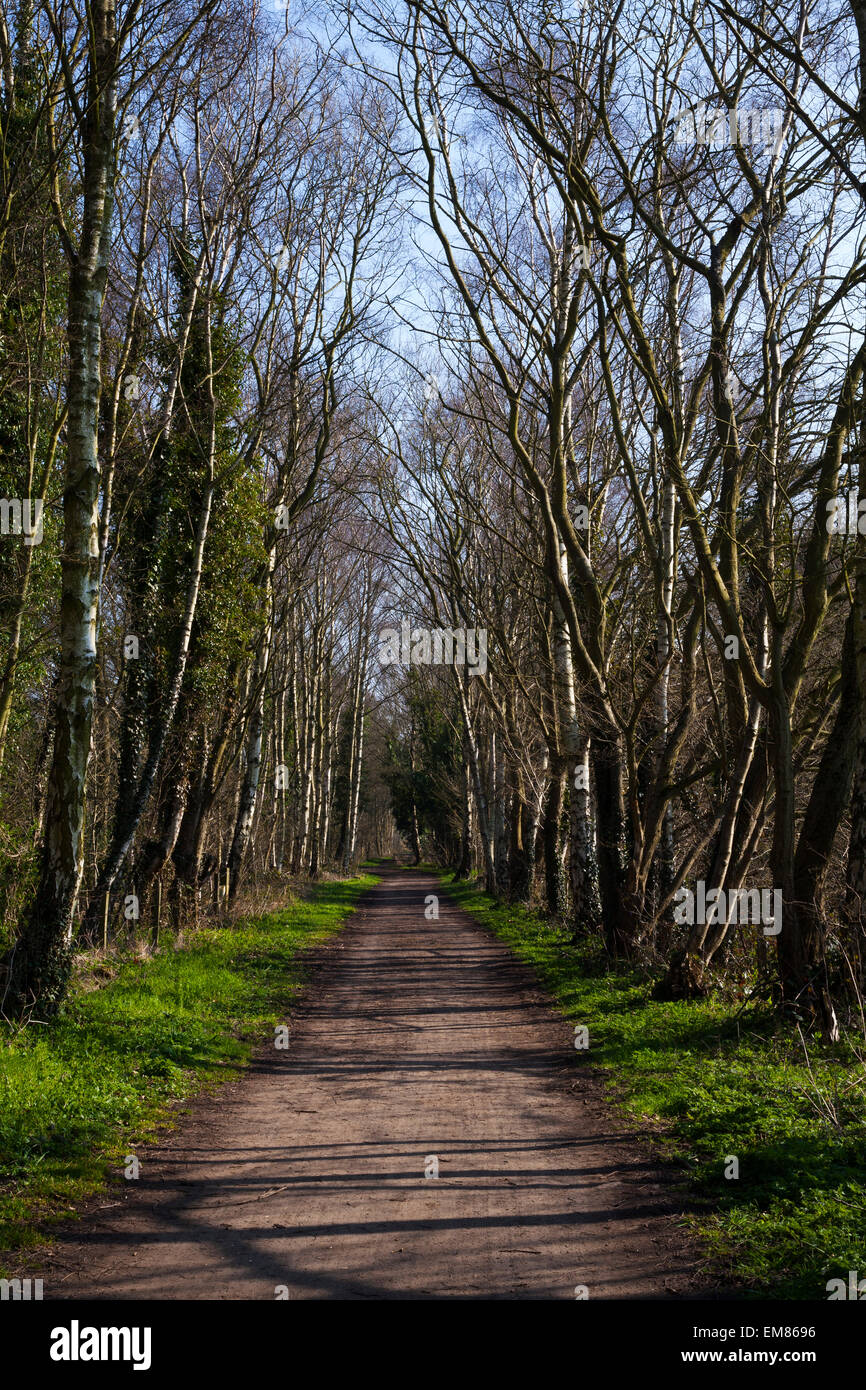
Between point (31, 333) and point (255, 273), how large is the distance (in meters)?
5.17

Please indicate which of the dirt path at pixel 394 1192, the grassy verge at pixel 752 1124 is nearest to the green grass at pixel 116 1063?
the dirt path at pixel 394 1192

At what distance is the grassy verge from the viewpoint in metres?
4.62

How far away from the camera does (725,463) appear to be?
1020cm

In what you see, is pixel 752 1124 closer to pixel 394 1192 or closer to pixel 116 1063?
pixel 394 1192

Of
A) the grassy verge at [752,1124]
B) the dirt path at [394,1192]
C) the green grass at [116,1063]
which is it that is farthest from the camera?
the green grass at [116,1063]

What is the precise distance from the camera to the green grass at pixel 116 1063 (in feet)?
18.3

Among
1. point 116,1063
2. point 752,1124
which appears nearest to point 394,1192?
point 752,1124

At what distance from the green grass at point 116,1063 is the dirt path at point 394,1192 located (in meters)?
0.26

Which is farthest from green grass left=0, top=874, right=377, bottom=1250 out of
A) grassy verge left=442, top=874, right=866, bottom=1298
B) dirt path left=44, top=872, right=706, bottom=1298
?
grassy verge left=442, top=874, right=866, bottom=1298

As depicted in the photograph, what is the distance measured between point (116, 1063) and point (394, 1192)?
10.3 feet

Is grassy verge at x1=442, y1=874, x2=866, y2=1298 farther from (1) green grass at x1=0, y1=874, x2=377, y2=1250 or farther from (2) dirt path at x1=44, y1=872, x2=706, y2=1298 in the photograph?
(1) green grass at x1=0, y1=874, x2=377, y2=1250

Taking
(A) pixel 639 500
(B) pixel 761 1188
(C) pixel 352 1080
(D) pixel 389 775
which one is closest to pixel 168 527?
(A) pixel 639 500

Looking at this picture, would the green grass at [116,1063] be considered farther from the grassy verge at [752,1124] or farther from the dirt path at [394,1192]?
the grassy verge at [752,1124]

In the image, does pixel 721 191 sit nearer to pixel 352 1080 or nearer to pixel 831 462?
pixel 831 462
